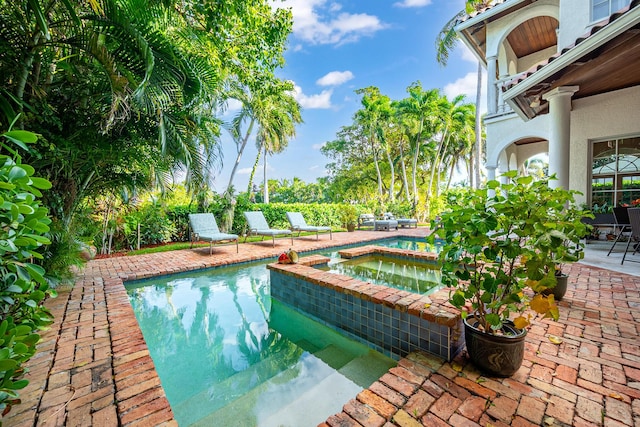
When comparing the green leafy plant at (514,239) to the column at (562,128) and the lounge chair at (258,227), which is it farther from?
the lounge chair at (258,227)

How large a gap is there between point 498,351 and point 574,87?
5.80 meters

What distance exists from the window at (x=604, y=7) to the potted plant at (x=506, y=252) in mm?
7429

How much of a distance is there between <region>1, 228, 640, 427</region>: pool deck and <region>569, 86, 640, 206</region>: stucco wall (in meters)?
4.68

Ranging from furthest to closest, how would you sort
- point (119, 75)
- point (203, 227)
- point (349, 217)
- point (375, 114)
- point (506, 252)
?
point (375, 114) → point (349, 217) → point (203, 227) → point (119, 75) → point (506, 252)

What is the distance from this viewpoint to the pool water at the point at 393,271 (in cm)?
472

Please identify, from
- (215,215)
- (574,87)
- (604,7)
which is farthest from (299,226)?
(604,7)

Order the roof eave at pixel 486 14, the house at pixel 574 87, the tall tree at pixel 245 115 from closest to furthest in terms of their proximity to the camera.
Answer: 1. the house at pixel 574 87
2. the roof eave at pixel 486 14
3. the tall tree at pixel 245 115

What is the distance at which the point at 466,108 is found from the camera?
61.0ft

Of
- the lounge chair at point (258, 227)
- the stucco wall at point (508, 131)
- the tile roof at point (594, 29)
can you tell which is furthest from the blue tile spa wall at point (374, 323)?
the stucco wall at point (508, 131)

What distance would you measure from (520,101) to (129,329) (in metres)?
7.56

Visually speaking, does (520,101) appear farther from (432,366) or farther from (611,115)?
(432,366)

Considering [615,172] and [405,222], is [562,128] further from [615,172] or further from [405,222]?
[405,222]

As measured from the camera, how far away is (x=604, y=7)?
241 inches

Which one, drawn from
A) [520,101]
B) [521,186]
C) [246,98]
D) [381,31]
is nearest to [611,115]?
[520,101]
